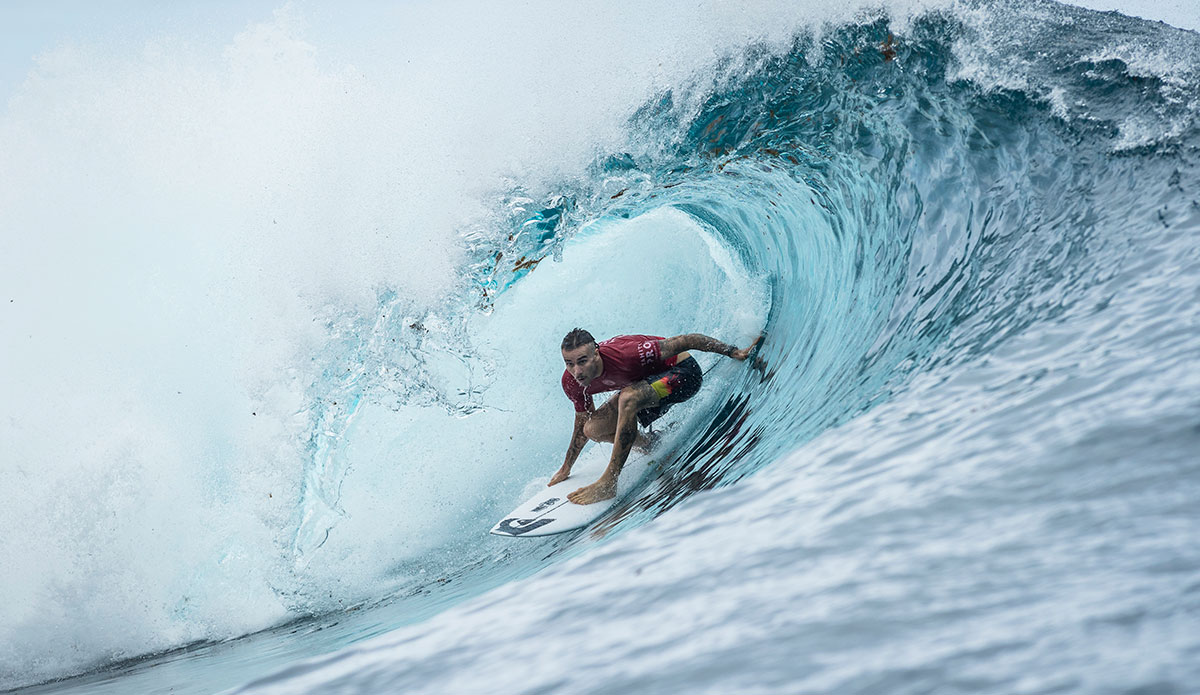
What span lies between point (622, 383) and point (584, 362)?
0.41 m

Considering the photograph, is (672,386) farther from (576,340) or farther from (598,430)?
(576,340)

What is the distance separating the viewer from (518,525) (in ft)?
13.9

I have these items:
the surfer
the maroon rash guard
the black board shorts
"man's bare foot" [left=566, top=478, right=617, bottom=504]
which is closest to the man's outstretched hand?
the surfer

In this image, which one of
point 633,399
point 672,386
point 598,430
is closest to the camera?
point 633,399

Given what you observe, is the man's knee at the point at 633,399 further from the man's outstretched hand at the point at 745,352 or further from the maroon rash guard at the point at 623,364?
the man's outstretched hand at the point at 745,352

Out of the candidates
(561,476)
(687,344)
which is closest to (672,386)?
(687,344)

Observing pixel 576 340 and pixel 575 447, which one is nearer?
pixel 576 340

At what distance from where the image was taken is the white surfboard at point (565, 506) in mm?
3965

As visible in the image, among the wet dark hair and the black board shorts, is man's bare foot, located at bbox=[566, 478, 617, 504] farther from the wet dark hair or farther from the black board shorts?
the wet dark hair

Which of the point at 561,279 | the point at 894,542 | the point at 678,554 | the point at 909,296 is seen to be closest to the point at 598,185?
the point at 561,279

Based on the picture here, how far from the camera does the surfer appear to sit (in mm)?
3898

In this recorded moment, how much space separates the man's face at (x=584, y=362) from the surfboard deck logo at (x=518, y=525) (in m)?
0.82

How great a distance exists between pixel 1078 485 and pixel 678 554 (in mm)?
985

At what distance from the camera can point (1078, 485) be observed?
1688mm
